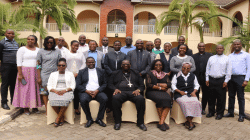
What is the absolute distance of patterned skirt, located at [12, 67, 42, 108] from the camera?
5.25 m

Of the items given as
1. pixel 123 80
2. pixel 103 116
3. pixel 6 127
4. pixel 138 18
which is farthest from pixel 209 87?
pixel 138 18

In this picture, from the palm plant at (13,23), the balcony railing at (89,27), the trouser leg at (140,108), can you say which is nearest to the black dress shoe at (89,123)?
the trouser leg at (140,108)

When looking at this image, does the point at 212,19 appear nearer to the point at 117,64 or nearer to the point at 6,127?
the point at 117,64

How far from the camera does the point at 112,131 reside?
443 cm

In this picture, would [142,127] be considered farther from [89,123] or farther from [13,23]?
[13,23]

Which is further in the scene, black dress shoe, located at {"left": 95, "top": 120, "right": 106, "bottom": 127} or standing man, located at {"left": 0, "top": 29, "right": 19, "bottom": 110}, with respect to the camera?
standing man, located at {"left": 0, "top": 29, "right": 19, "bottom": 110}

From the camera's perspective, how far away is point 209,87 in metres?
5.48

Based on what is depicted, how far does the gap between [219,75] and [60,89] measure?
4108 millimetres

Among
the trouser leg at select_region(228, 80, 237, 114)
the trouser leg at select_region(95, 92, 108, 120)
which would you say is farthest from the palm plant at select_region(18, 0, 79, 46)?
the trouser leg at select_region(228, 80, 237, 114)

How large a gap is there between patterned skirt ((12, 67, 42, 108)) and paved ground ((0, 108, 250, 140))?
44cm

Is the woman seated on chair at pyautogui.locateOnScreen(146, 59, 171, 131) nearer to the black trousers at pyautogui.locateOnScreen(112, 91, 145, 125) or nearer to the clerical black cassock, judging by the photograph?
the clerical black cassock

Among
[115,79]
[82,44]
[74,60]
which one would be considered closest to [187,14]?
[82,44]

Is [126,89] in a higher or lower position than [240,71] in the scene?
lower

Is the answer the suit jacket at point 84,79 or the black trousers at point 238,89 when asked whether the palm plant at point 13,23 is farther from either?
the black trousers at point 238,89
